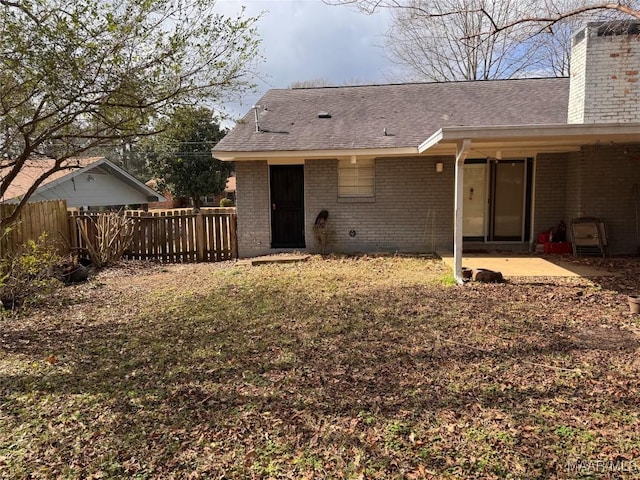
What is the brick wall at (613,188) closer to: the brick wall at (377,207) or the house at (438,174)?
the house at (438,174)

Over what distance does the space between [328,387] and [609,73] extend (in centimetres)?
957

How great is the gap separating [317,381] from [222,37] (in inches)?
176

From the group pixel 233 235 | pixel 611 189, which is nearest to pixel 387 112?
pixel 233 235

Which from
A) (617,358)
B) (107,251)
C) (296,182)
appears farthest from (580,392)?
(107,251)

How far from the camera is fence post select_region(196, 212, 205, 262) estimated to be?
10641 millimetres

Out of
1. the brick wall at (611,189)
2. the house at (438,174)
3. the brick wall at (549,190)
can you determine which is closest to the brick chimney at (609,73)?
the house at (438,174)

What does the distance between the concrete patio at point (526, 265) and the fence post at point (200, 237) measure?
563 centimetres

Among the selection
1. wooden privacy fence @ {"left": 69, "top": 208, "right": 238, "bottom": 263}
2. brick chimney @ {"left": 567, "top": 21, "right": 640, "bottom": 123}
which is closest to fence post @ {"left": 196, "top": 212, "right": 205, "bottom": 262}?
wooden privacy fence @ {"left": 69, "top": 208, "right": 238, "bottom": 263}

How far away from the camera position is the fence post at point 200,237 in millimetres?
10641

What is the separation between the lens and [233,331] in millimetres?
5125

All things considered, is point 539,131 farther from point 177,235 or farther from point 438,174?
point 177,235

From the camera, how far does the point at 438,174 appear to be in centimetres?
1048

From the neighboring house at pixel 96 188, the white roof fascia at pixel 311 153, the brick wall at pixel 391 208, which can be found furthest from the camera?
the neighboring house at pixel 96 188

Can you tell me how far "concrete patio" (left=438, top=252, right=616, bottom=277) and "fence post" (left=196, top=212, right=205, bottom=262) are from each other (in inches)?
222
